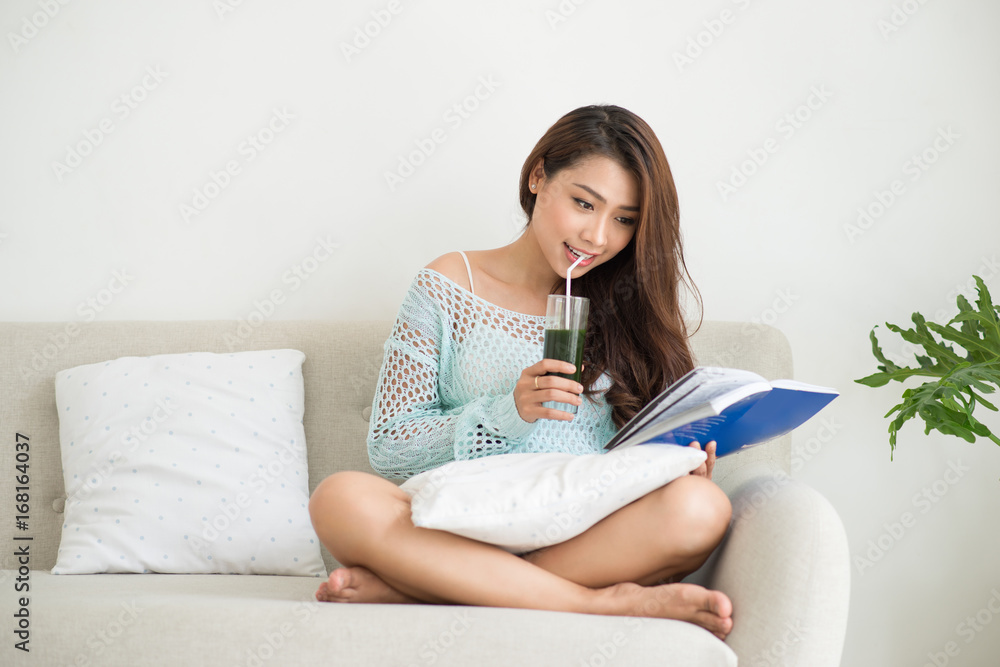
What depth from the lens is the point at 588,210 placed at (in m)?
1.52

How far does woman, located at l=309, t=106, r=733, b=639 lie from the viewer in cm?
115

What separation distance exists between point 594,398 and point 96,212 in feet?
4.50

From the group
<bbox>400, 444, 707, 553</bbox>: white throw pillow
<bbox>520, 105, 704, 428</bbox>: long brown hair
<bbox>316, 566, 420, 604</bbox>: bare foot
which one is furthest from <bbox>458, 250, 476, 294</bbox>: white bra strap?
<bbox>316, 566, 420, 604</bbox>: bare foot

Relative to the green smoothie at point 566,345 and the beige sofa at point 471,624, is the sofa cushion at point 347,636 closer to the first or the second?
the beige sofa at point 471,624

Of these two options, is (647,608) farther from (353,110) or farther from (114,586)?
(353,110)

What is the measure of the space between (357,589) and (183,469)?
0.61m

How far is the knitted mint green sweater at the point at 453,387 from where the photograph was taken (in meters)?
1.46

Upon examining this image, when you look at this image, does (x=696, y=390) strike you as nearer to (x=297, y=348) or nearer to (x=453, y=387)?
(x=453, y=387)

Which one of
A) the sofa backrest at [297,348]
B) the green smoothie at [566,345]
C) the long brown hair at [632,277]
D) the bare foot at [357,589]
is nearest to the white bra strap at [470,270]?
the long brown hair at [632,277]

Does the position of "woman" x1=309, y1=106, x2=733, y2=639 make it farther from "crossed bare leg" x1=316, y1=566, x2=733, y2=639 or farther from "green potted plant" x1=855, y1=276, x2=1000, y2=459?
"green potted plant" x1=855, y1=276, x2=1000, y2=459

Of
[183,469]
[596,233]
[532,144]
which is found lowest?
[183,469]

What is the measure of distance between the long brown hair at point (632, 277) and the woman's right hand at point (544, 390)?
30cm

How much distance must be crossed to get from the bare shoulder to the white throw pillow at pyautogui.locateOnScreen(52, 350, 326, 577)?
434 mm

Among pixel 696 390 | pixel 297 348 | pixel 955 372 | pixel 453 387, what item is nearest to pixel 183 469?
pixel 297 348
